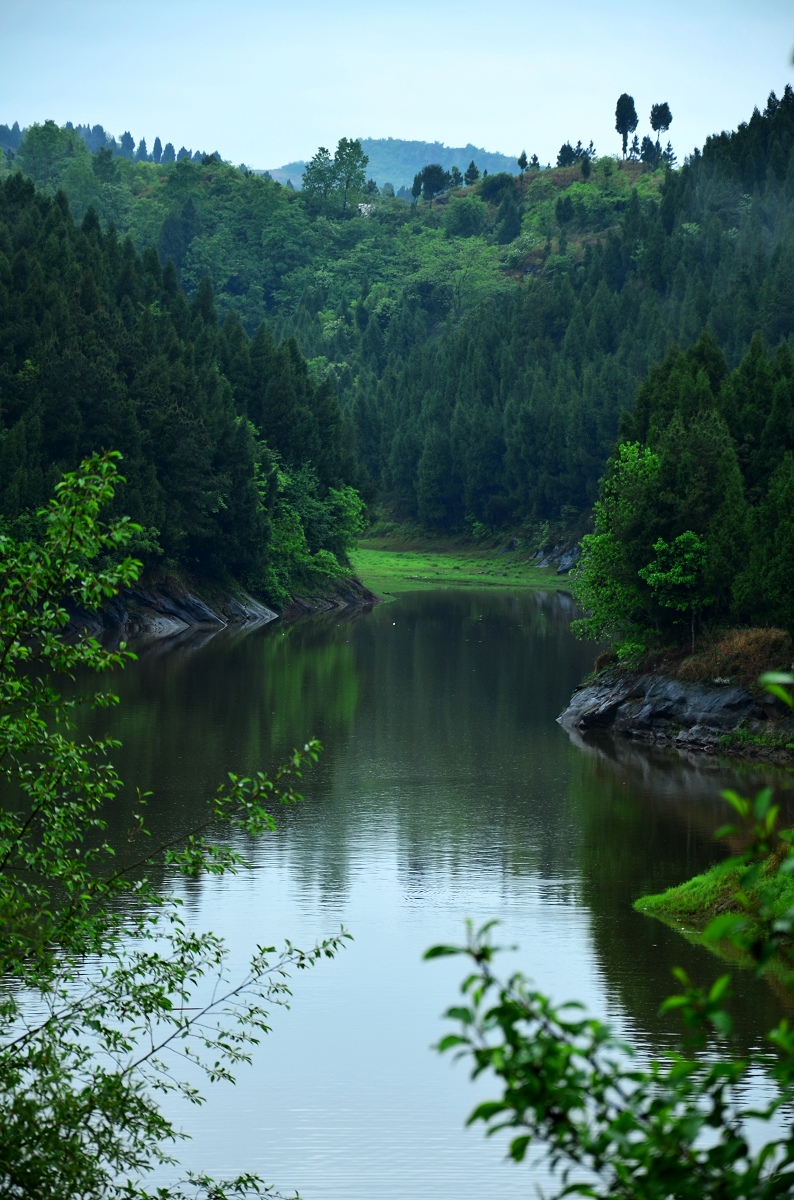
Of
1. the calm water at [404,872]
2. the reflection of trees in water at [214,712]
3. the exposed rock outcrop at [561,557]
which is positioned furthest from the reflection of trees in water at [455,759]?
the exposed rock outcrop at [561,557]

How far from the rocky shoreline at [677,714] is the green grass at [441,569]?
5815cm

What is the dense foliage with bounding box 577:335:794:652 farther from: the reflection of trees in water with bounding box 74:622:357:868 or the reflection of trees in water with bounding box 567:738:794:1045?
the reflection of trees in water with bounding box 74:622:357:868

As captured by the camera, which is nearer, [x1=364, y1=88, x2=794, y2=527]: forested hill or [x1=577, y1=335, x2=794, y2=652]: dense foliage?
[x1=577, y1=335, x2=794, y2=652]: dense foliage

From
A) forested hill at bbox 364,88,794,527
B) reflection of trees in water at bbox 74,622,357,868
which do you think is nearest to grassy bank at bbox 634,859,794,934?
reflection of trees in water at bbox 74,622,357,868

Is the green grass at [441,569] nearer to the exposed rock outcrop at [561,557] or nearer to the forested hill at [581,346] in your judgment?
the exposed rock outcrop at [561,557]

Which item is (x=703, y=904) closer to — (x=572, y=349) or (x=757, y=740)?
(x=757, y=740)

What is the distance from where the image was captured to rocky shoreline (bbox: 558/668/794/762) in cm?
4528

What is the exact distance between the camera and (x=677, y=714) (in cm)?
4866

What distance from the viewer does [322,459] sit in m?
106

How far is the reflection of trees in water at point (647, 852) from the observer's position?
2409 cm

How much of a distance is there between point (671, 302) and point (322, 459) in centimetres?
5772

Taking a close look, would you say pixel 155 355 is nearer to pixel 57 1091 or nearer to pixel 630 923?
pixel 630 923

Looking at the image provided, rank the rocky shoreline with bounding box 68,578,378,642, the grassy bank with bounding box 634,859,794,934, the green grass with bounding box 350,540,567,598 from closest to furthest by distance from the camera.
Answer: the grassy bank with bounding box 634,859,794,934, the rocky shoreline with bounding box 68,578,378,642, the green grass with bounding box 350,540,567,598

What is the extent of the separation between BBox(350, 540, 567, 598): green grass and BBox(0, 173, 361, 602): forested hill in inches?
508
